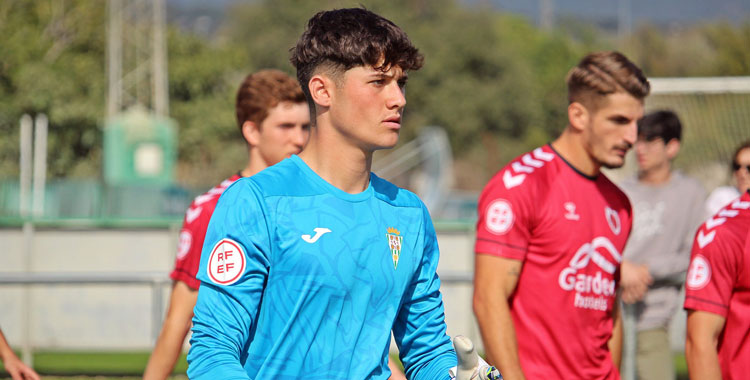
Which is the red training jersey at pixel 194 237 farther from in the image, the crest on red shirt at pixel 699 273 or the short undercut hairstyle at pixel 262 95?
the crest on red shirt at pixel 699 273

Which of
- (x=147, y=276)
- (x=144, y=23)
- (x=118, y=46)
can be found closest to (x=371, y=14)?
(x=147, y=276)

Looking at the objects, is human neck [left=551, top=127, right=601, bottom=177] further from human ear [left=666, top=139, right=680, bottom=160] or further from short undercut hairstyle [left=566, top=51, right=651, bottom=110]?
human ear [left=666, top=139, right=680, bottom=160]

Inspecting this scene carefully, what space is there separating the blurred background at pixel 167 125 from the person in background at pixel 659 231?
1348 millimetres

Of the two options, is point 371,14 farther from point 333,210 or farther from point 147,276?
point 147,276

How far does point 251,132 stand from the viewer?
195 inches

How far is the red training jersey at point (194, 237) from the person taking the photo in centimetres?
470

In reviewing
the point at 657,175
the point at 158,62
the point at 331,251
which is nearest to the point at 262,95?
the point at 331,251

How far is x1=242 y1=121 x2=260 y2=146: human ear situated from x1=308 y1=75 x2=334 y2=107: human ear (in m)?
2.14

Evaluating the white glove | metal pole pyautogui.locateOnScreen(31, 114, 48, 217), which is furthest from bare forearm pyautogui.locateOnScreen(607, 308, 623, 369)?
metal pole pyautogui.locateOnScreen(31, 114, 48, 217)

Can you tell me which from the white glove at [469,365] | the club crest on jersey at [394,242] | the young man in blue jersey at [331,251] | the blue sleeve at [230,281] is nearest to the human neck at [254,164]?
the young man in blue jersey at [331,251]

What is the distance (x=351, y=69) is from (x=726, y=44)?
57.5m

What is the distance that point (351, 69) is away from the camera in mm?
2764

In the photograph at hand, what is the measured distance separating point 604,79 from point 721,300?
1.12 meters

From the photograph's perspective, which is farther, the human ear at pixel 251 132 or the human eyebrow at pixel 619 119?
the human ear at pixel 251 132
